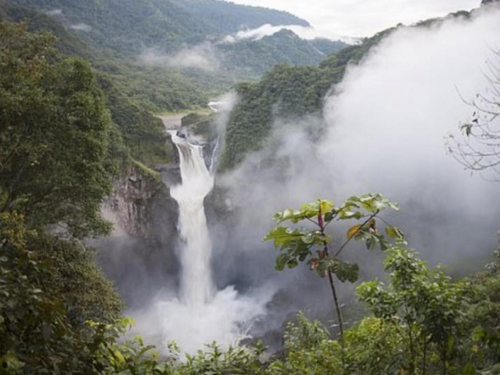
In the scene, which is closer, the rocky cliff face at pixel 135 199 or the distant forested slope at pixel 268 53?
the rocky cliff face at pixel 135 199

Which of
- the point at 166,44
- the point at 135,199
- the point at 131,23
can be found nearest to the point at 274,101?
the point at 135,199

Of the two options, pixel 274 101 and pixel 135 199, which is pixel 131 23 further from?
pixel 135 199

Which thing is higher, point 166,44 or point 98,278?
point 166,44

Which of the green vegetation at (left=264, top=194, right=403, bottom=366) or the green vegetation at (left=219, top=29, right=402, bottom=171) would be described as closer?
the green vegetation at (left=264, top=194, right=403, bottom=366)

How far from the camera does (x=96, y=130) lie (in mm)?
9281

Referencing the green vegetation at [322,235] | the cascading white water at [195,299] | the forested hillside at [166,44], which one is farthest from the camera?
the forested hillside at [166,44]

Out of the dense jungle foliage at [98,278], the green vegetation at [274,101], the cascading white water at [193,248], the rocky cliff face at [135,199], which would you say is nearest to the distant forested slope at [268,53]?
the green vegetation at [274,101]

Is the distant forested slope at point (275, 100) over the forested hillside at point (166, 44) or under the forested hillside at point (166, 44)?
under

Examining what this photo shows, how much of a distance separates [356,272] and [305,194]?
18.3 meters

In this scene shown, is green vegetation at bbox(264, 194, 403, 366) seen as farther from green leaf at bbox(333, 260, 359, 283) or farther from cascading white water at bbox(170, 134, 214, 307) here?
cascading white water at bbox(170, 134, 214, 307)

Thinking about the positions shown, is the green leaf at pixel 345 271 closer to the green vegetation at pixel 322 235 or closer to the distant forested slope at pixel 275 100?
the green vegetation at pixel 322 235

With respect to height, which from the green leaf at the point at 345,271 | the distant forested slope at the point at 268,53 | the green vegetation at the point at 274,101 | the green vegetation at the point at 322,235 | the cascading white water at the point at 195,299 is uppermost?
the distant forested slope at the point at 268,53

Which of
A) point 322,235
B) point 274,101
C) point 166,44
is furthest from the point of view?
point 166,44

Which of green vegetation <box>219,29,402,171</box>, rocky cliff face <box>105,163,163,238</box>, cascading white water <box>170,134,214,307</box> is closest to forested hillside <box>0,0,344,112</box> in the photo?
green vegetation <box>219,29,402,171</box>
